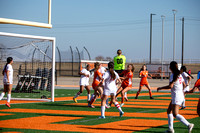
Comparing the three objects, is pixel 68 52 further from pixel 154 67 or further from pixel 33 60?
pixel 33 60

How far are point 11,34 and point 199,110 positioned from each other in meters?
9.67

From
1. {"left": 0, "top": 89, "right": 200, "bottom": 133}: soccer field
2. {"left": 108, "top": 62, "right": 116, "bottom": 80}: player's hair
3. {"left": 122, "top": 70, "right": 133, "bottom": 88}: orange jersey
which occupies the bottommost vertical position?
{"left": 0, "top": 89, "right": 200, "bottom": 133}: soccer field

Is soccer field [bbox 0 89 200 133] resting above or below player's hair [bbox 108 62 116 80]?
below

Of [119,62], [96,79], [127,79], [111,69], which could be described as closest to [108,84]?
Answer: [111,69]

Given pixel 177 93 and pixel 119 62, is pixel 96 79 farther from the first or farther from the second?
pixel 177 93

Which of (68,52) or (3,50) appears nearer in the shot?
(3,50)

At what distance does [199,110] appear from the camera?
9.17m

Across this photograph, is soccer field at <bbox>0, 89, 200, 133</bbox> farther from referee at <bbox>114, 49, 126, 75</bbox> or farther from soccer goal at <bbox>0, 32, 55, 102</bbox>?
soccer goal at <bbox>0, 32, 55, 102</bbox>

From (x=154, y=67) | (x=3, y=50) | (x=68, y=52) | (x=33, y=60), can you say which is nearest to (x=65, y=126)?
(x=3, y=50)

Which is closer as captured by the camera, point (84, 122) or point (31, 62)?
point (84, 122)

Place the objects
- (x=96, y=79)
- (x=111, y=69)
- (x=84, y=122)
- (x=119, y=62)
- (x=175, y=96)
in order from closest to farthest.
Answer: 1. (x=175, y=96)
2. (x=84, y=122)
3. (x=111, y=69)
4. (x=96, y=79)
5. (x=119, y=62)

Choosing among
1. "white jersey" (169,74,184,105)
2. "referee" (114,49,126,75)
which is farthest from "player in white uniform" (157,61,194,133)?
"referee" (114,49,126,75)

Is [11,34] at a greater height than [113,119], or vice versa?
[11,34]

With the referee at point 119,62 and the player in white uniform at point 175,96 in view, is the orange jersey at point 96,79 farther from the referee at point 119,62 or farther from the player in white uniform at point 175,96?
the player in white uniform at point 175,96
